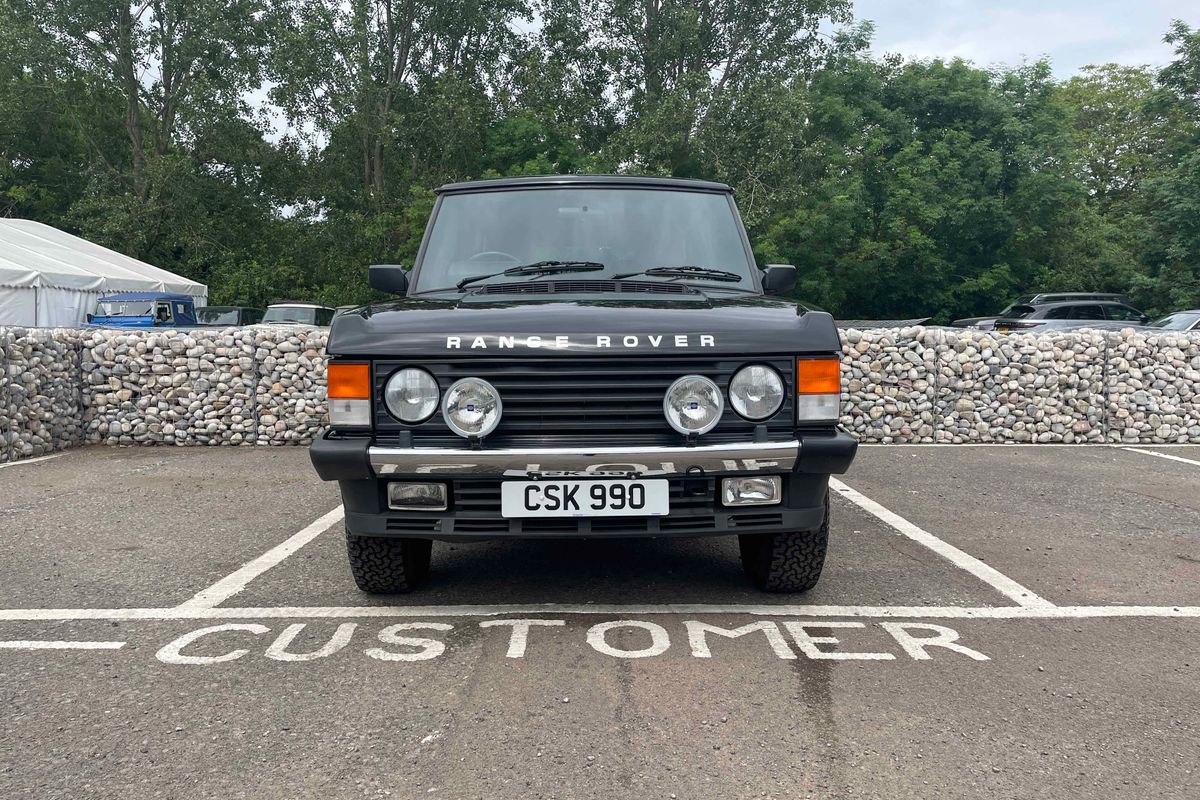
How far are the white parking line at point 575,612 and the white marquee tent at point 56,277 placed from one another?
55.8 ft

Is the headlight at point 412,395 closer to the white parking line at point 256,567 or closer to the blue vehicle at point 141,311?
the white parking line at point 256,567

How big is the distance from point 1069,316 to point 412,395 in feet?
67.3

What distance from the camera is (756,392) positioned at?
356 cm

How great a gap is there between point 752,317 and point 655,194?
144 centimetres

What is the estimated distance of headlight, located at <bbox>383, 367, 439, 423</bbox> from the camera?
3498 millimetres

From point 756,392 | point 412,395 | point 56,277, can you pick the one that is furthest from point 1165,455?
point 56,277

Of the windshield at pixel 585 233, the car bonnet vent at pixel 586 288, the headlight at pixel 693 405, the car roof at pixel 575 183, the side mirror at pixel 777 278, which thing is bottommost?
the headlight at pixel 693 405

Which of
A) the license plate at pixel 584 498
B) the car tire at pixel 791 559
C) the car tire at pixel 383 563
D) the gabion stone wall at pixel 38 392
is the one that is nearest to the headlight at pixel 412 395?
the license plate at pixel 584 498

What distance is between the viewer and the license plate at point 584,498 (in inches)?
136

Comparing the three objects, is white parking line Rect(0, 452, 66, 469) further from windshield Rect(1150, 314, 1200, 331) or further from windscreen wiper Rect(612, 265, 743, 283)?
windshield Rect(1150, 314, 1200, 331)

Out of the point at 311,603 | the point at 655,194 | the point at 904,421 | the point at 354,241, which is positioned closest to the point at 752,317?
the point at 655,194

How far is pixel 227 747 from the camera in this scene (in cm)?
267

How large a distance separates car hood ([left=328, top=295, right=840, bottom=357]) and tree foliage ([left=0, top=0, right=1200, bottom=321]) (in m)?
23.4

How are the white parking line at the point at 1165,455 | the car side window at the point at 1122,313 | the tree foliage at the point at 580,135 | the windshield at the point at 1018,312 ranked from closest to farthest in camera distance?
the white parking line at the point at 1165,455 < the windshield at the point at 1018,312 < the car side window at the point at 1122,313 < the tree foliage at the point at 580,135
